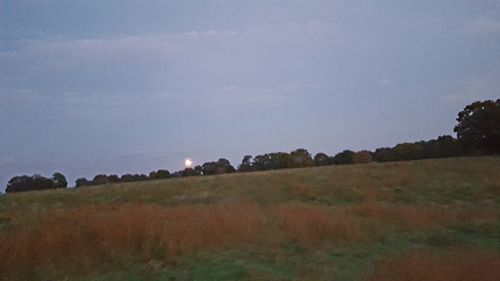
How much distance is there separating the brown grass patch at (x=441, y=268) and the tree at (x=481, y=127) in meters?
38.1

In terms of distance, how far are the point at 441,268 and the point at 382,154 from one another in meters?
57.8

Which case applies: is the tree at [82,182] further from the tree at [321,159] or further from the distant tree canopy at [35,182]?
the tree at [321,159]

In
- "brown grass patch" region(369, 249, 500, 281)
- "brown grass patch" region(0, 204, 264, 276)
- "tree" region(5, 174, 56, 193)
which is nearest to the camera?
"brown grass patch" region(369, 249, 500, 281)

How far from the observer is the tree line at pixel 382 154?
1874 inches

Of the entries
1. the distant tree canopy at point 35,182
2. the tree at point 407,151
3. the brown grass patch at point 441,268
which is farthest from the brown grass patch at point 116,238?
the distant tree canopy at point 35,182

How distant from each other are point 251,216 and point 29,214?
33.7 feet

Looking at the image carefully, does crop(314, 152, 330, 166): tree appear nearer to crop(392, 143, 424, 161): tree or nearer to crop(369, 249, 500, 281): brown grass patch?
crop(392, 143, 424, 161): tree

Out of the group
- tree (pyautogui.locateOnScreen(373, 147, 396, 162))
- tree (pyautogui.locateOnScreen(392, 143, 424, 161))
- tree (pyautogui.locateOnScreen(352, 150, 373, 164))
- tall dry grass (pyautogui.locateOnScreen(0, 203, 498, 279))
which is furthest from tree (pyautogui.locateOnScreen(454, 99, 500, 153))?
tall dry grass (pyautogui.locateOnScreen(0, 203, 498, 279))

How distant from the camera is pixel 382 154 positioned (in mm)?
66688

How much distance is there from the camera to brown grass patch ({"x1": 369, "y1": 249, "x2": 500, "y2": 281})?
32.1ft

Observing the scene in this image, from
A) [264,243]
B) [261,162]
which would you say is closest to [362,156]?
[261,162]

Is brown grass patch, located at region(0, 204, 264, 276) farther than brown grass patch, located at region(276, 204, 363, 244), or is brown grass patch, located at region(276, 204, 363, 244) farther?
brown grass patch, located at region(276, 204, 363, 244)

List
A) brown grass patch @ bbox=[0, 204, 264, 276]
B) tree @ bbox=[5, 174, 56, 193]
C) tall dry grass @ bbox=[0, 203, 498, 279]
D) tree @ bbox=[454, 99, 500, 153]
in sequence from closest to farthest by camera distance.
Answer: brown grass patch @ bbox=[0, 204, 264, 276] < tall dry grass @ bbox=[0, 203, 498, 279] < tree @ bbox=[454, 99, 500, 153] < tree @ bbox=[5, 174, 56, 193]

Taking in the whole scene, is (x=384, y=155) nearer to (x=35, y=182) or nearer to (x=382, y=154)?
(x=382, y=154)
